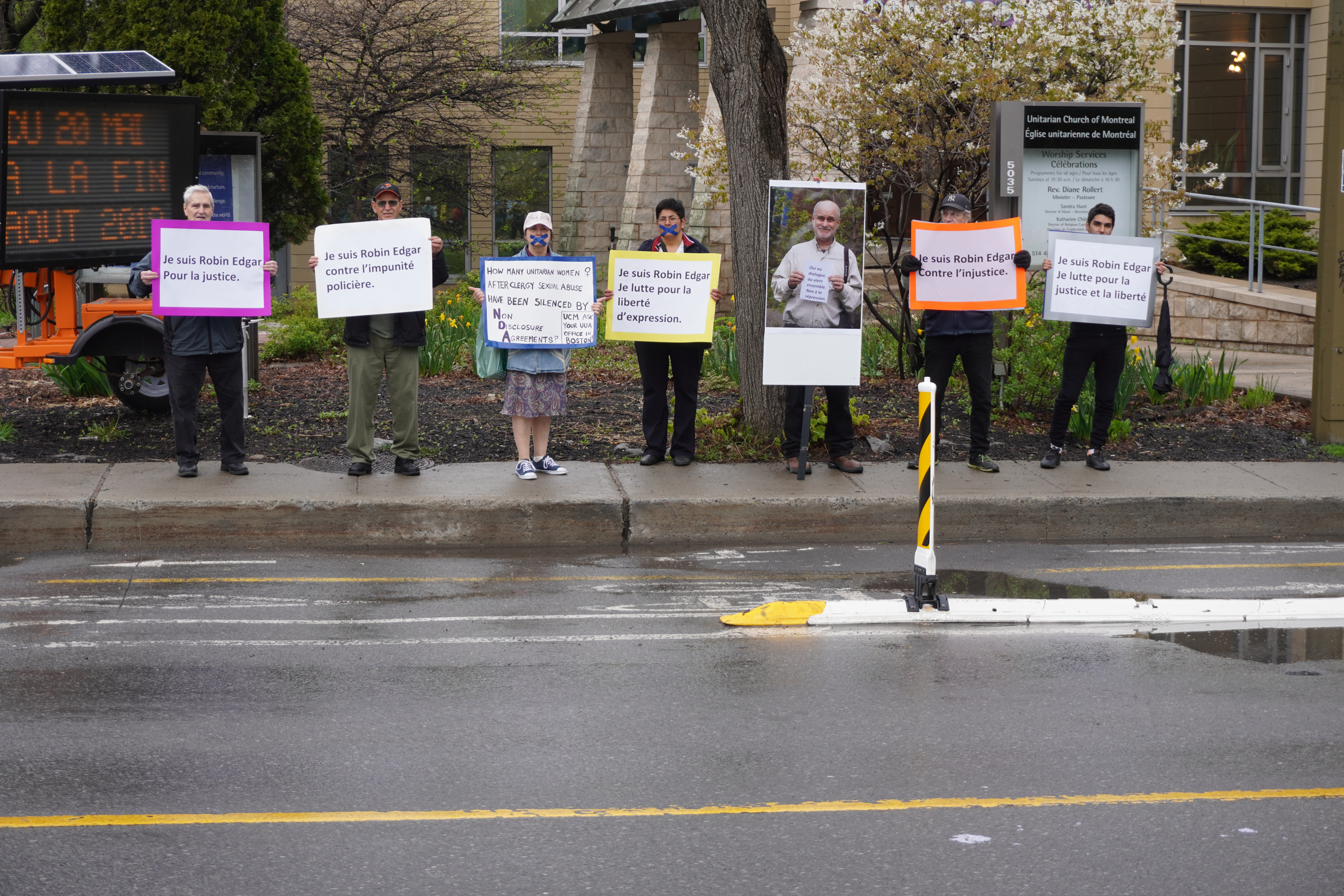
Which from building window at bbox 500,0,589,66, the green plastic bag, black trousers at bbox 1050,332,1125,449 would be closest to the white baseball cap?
→ the green plastic bag

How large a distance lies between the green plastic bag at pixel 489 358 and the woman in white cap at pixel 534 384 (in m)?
0.06

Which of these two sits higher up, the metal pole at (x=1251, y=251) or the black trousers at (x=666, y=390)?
the metal pole at (x=1251, y=251)

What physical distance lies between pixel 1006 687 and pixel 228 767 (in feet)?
9.74

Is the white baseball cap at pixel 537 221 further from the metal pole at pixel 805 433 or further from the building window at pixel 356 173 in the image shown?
the building window at pixel 356 173

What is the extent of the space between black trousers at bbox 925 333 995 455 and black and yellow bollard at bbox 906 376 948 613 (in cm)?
313

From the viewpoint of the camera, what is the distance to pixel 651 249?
10234 mm

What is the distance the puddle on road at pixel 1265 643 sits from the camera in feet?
20.6

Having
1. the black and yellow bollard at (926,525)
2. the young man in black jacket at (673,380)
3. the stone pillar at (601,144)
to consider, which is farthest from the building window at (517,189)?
the black and yellow bollard at (926,525)

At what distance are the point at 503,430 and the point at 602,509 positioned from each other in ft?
9.10

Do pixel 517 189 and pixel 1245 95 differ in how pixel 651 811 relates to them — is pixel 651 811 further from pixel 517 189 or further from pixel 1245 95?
pixel 517 189

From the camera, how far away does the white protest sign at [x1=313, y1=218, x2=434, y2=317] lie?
9547mm

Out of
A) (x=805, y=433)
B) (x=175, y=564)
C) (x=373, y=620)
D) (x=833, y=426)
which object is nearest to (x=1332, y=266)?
(x=833, y=426)

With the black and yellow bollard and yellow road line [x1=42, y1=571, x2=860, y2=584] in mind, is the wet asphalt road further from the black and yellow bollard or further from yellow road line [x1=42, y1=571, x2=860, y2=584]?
the black and yellow bollard

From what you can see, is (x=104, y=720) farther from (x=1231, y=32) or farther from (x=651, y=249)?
(x=1231, y=32)
